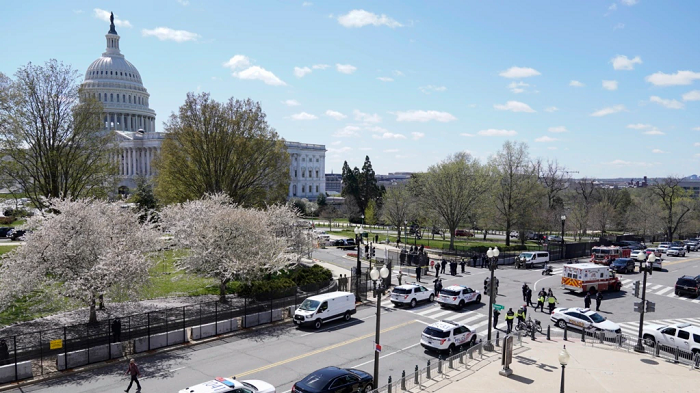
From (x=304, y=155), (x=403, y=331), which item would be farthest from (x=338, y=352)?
(x=304, y=155)

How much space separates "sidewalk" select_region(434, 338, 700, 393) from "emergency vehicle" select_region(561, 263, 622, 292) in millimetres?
14445

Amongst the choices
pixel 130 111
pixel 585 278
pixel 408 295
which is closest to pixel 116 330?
pixel 408 295

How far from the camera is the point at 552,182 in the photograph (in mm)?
78688

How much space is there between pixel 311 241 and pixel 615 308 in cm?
2494

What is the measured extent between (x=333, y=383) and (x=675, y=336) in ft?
60.3

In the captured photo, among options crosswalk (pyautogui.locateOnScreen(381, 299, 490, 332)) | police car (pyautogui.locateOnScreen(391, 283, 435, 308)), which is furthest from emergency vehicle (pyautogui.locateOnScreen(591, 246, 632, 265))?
police car (pyautogui.locateOnScreen(391, 283, 435, 308))

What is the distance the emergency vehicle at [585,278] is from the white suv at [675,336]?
37.1 feet

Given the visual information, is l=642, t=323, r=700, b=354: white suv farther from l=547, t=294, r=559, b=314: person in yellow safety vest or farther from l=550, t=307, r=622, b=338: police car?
l=547, t=294, r=559, b=314: person in yellow safety vest

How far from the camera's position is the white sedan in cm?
6456

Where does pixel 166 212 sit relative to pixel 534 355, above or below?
above

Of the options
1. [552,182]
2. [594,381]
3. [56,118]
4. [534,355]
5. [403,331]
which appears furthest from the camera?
[552,182]

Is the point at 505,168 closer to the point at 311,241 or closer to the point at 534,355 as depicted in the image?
the point at 311,241

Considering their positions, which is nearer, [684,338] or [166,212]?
[684,338]

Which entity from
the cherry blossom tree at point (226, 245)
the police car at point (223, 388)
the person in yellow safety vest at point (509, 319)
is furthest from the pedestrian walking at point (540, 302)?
the police car at point (223, 388)
